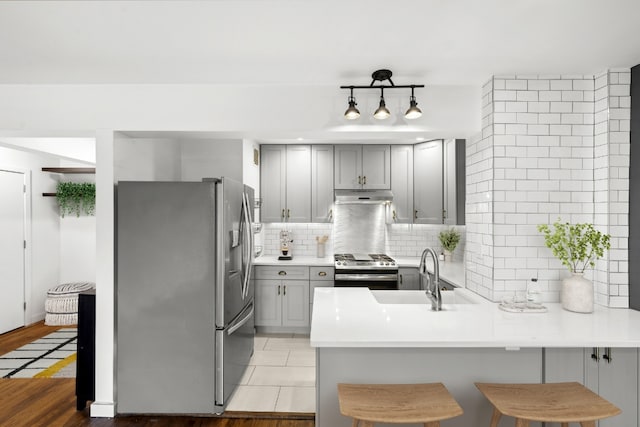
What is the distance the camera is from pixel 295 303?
4348mm

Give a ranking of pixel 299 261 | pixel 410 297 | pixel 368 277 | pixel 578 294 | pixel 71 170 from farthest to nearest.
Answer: pixel 71 170, pixel 299 261, pixel 368 277, pixel 410 297, pixel 578 294

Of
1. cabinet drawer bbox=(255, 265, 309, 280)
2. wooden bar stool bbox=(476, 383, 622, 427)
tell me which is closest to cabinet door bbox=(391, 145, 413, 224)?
cabinet drawer bbox=(255, 265, 309, 280)

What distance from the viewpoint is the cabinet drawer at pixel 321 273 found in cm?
434

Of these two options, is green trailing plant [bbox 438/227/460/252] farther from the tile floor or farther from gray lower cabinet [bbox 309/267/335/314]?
the tile floor

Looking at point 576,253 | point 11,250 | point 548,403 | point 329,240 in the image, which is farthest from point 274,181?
point 548,403

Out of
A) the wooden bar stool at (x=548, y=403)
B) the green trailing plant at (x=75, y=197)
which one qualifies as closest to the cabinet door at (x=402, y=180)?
the wooden bar stool at (x=548, y=403)

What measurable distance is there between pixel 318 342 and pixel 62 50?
2.20m

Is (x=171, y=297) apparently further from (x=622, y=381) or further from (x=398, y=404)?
(x=622, y=381)

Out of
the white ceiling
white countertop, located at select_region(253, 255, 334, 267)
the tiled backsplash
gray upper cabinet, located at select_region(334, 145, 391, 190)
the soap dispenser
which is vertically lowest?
white countertop, located at select_region(253, 255, 334, 267)

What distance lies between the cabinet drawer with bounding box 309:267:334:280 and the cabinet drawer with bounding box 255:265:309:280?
6 cm

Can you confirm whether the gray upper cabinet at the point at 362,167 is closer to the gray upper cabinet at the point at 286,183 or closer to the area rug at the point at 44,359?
the gray upper cabinet at the point at 286,183

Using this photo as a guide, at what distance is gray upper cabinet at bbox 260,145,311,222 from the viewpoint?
4.68 meters

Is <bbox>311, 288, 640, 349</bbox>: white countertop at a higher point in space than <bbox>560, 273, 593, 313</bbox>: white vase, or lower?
lower

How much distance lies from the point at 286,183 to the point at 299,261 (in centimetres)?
98
